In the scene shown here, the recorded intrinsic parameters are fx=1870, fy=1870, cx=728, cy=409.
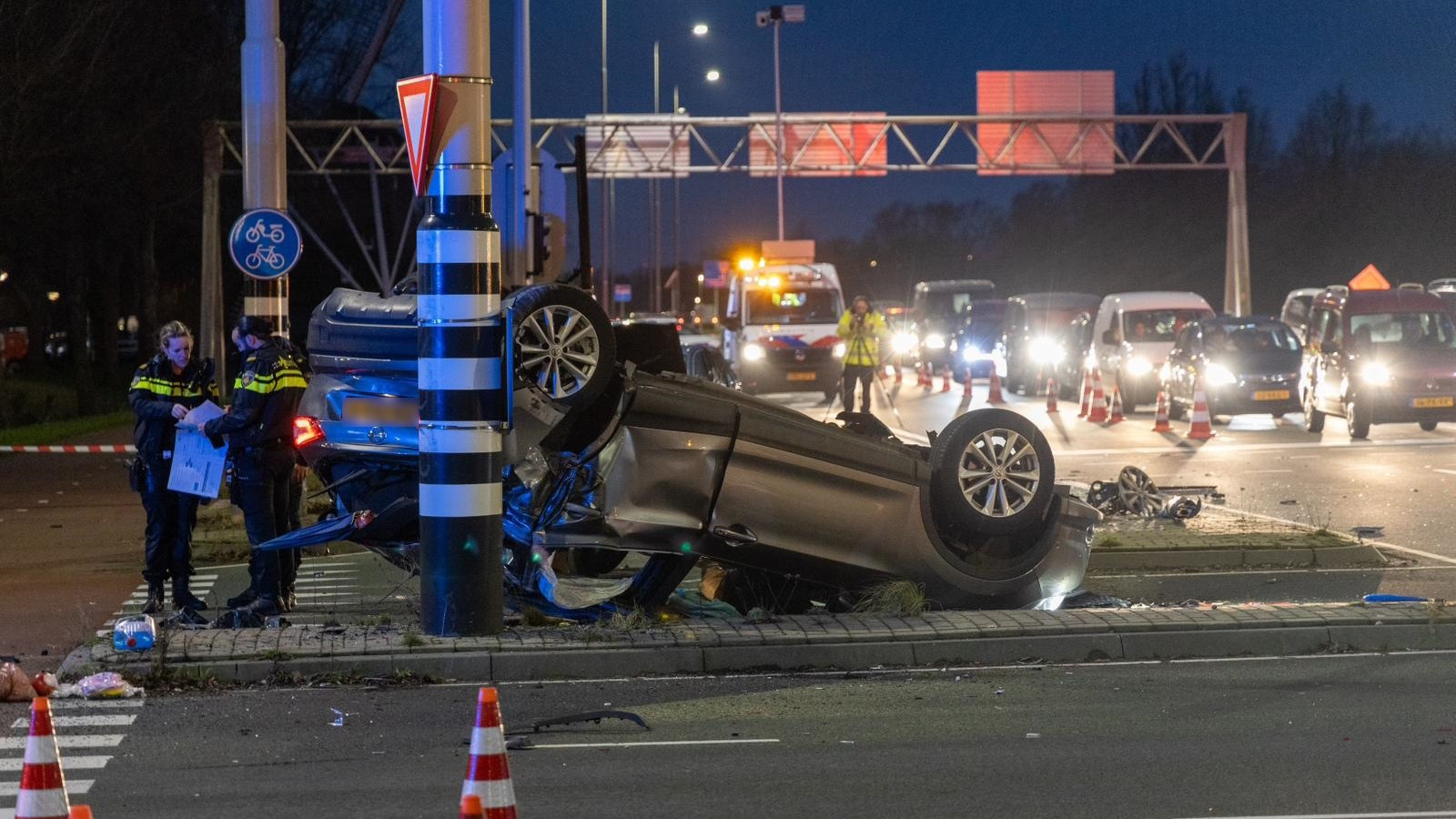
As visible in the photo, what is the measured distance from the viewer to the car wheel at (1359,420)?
24109 mm

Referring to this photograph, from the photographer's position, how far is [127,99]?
33.6 m

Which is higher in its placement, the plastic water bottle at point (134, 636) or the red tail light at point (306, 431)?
the red tail light at point (306, 431)

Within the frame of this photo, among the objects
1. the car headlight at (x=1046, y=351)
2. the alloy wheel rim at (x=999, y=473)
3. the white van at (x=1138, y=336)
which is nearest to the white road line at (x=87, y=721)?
the alloy wheel rim at (x=999, y=473)

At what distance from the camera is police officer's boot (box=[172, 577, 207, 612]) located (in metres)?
10.6

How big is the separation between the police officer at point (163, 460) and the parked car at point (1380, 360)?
57.3 feet

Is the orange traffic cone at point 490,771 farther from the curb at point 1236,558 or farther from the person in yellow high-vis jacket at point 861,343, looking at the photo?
the person in yellow high-vis jacket at point 861,343

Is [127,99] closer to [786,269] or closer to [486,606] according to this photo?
[786,269]

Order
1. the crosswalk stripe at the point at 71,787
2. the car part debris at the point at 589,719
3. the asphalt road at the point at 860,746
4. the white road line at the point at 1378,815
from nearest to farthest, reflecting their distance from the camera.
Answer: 1. the white road line at the point at 1378,815
2. the asphalt road at the point at 860,746
3. the crosswalk stripe at the point at 71,787
4. the car part debris at the point at 589,719

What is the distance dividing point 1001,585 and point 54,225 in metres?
28.3

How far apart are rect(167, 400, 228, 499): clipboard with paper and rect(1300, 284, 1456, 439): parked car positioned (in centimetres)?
1754

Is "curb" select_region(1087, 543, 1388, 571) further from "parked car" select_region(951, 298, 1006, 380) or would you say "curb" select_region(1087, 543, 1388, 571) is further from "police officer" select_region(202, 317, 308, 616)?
"parked car" select_region(951, 298, 1006, 380)

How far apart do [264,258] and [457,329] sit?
5.91m

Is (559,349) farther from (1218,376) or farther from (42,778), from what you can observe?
(1218,376)

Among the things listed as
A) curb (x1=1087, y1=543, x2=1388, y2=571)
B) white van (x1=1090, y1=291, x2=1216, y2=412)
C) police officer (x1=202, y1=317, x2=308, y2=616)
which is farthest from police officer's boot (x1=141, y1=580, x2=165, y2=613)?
white van (x1=1090, y1=291, x2=1216, y2=412)
